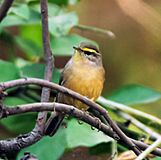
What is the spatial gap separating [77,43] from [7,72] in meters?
0.24

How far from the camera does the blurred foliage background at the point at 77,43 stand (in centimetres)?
151

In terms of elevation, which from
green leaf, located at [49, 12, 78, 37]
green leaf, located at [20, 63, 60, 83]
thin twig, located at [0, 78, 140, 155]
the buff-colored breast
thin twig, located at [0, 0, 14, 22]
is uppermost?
thin twig, located at [0, 78, 140, 155]

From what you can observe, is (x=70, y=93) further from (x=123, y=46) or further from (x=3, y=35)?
(x=123, y=46)

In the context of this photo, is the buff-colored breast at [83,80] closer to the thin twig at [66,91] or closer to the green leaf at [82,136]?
the green leaf at [82,136]

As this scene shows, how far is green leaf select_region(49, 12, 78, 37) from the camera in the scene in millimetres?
1598

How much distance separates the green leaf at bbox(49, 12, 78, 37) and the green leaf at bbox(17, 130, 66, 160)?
12.7 inches

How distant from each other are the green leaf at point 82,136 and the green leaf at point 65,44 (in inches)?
14.6

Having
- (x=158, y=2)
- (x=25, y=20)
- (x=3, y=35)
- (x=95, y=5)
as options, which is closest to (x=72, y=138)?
(x=25, y=20)

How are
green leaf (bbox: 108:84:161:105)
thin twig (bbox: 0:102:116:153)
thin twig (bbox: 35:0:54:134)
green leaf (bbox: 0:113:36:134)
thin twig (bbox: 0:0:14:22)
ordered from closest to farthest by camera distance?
thin twig (bbox: 0:102:116:153) < thin twig (bbox: 35:0:54:134) < thin twig (bbox: 0:0:14:22) < green leaf (bbox: 0:113:36:134) < green leaf (bbox: 108:84:161:105)

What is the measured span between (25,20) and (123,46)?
1.54 m

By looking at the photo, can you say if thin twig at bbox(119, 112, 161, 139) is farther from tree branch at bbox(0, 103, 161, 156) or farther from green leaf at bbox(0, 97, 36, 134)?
tree branch at bbox(0, 103, 161, 156)

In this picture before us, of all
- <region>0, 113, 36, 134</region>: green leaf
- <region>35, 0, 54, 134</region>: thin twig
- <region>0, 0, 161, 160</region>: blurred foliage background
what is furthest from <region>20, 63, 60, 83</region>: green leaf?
<region>35, 0, 54, 134</region>: thin twig

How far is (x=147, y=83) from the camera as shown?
266 centimetres

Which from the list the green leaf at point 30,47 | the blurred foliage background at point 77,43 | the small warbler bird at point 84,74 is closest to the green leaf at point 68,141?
the blurred foliage background at point 77,43
